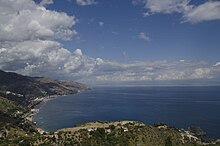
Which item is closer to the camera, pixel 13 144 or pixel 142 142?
pixel 13 144

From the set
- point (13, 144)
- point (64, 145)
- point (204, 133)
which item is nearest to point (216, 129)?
point (204, 133)

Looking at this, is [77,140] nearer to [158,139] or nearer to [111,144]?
[111,144]

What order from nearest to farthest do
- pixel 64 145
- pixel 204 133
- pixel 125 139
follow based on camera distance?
pixel 64 145 < pixel 125 139 < pixel 204 133

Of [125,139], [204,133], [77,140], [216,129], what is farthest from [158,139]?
[216,129]

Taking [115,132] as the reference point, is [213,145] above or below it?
below

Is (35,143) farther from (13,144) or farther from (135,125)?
(135,125)

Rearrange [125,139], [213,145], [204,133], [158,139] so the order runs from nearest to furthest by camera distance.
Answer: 1. [125,139]
2. [158,139]
3. [213,145]
4. [204,133]

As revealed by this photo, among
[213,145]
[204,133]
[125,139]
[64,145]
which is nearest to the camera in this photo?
[64,145]

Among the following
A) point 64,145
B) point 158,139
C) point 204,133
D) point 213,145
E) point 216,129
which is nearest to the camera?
point 64,145

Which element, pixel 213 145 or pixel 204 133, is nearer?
pixel 213 145
